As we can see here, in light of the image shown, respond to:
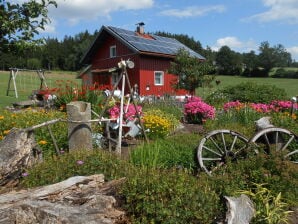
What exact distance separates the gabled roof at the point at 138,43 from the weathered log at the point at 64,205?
73.6ft

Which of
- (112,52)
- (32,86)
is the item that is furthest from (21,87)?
(112,52)

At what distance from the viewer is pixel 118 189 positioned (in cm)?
370

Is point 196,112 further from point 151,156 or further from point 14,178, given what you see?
point 14,178

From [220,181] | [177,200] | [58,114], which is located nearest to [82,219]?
[177,200]

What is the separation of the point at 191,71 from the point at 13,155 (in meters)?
16.6

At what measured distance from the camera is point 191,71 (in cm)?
2078

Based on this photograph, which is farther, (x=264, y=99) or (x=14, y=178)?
(x=264, y=99)

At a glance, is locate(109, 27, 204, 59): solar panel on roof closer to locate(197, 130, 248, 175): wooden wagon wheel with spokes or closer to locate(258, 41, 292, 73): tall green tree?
locate(197, 130, 248, 175): wooden wagon wheel with spokes

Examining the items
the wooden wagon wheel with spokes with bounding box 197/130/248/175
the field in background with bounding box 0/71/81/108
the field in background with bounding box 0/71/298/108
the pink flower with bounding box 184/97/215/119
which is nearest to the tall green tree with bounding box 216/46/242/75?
the field in background with bounding box 0/71/298/108

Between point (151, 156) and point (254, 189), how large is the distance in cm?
181

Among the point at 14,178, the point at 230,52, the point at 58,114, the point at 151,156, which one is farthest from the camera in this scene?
the point at 230,52

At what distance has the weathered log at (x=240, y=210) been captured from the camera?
336 centimetres

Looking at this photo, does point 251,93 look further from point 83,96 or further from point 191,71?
point 83,96

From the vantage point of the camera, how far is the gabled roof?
2673cm
